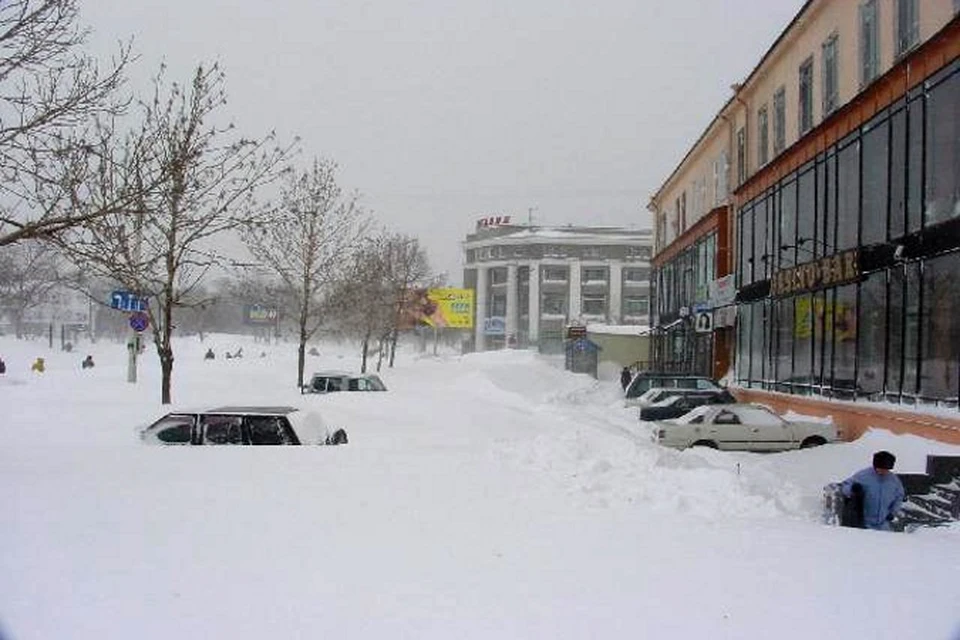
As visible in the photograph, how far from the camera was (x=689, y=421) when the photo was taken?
20188 millimetres

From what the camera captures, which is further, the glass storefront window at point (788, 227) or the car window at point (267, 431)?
the glass storefront window at point (788, 227)

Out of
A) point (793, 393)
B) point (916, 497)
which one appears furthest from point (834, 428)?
point (916, 497)

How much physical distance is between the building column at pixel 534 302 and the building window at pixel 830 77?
8323 cm

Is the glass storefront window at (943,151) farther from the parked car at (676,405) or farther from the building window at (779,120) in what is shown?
the building window at (779,120)

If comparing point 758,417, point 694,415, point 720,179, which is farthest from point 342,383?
point 720,179

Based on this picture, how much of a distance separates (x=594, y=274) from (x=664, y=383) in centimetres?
8020

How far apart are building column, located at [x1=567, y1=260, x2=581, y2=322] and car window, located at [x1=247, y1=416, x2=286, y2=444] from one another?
318 feet

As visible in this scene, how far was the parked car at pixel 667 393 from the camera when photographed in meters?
27.6

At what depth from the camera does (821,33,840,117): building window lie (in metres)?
23.8

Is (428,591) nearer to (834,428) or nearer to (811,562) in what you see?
(811,562)

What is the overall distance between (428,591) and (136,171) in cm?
913

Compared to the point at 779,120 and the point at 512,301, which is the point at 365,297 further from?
the point at 512,301

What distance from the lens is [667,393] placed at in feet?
92.4

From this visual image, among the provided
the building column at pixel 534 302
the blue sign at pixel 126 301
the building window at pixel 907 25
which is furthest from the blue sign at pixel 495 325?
the building window at pixel 907 25
